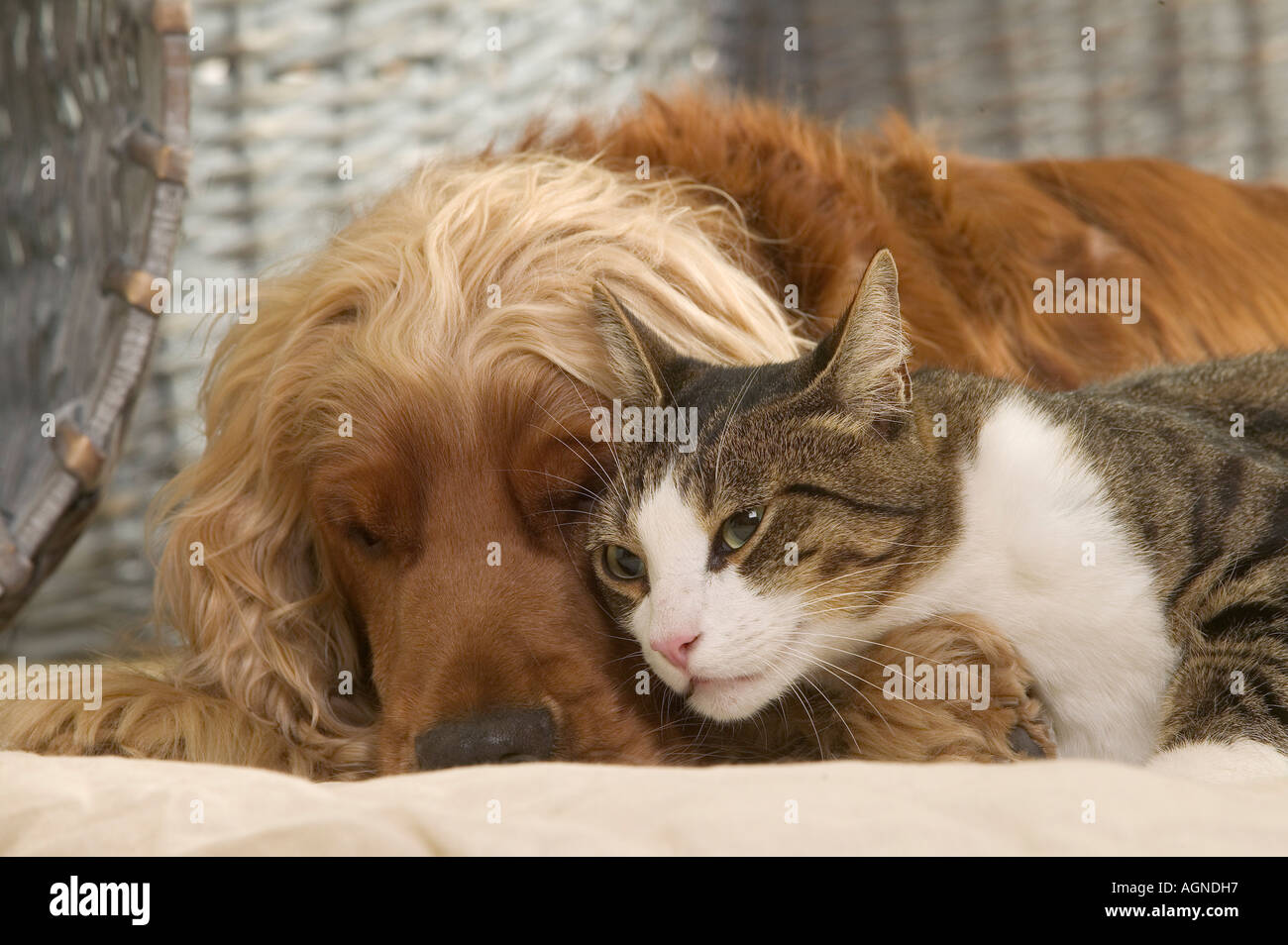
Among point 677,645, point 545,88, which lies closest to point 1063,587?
point 677,645

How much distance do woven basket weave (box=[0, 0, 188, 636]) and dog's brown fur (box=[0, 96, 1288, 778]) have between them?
16cm

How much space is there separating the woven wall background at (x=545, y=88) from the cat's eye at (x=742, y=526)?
1.16 meters

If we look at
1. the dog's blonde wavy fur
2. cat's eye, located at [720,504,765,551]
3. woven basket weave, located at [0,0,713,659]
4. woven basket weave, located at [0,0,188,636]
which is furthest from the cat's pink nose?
woven basket weave, located at [0,0,713,659]

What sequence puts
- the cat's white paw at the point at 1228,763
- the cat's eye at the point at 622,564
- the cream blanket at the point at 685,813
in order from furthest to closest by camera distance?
the cat's eye at the point at 622,564, the cat's white paw at the point at 1228,763, the cream blanket at the point at 685,813

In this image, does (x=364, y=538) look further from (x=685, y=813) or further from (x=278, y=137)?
(x=278, y=137)

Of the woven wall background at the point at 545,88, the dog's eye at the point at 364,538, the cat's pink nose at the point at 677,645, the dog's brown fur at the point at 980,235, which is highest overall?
the woven wall background at the point at 545,88

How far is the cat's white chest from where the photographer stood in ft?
4.45

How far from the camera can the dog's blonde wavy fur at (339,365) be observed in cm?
170

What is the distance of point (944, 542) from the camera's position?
4.60 ft

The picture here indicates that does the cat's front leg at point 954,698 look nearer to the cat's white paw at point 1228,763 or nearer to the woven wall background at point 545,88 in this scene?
the cat's white paw at point 1228,763

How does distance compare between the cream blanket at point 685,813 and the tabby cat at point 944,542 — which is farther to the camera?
the tabby cat at point 944,542

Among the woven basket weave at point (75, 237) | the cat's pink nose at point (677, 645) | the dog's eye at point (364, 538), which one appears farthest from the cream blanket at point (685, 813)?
the woven basket weave at point (75, 237)

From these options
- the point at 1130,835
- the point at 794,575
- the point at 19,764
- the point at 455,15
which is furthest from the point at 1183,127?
the point at 19,764
